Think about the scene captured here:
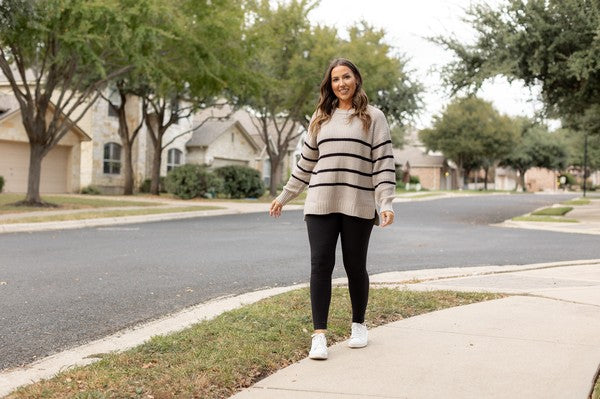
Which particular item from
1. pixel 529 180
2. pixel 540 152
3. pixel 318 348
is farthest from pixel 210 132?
pixel 529 180

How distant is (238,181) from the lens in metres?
31.6

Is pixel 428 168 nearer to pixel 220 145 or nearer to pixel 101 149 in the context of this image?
pixel 220 145

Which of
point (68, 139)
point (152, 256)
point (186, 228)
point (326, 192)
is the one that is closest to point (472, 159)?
point (68, 139)

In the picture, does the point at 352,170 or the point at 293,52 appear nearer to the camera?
the point at 352,170

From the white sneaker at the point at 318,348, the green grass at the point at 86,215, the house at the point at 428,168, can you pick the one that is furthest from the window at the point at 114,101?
the house at the point at 428,168

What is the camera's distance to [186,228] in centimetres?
1577

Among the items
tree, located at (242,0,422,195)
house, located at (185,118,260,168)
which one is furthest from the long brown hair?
house, located at (185,118,260,168)

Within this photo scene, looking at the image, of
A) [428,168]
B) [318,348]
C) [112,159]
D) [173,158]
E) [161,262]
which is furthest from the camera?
[428,168]

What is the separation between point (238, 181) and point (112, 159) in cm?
890

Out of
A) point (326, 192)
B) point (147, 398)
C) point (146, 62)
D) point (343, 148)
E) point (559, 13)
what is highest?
point (559, 13)

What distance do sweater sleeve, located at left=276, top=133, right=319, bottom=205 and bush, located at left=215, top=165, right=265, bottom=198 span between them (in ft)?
87.1

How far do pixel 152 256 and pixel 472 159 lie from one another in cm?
6831

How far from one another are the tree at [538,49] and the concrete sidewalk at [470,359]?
12648mm

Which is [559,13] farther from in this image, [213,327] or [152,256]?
[213,327]
